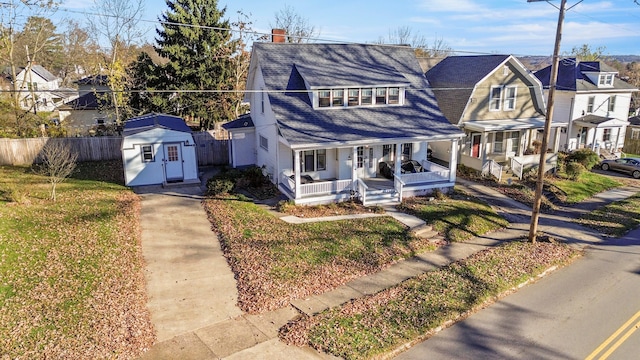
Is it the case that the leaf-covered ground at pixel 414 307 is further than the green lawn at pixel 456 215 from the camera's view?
No

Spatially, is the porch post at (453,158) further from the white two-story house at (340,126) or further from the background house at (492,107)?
the background house at (492,107)

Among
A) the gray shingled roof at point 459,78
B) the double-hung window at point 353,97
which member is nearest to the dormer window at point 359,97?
the double-hung window at point 353,97

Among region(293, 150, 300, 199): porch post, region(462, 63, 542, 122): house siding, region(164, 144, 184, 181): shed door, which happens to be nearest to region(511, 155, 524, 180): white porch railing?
region(462, 63, 542, 122): house siding

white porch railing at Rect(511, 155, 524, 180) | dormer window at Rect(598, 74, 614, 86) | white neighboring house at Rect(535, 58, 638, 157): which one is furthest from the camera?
dormer window at Rect(598, 74, 614, 86)

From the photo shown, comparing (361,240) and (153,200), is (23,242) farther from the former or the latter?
(361,240)

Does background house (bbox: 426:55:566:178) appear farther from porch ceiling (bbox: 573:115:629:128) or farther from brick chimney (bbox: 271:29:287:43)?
brick chimney (bbox: 271:29:287:43)

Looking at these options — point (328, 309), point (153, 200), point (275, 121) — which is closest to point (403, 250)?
point (328, 309)
